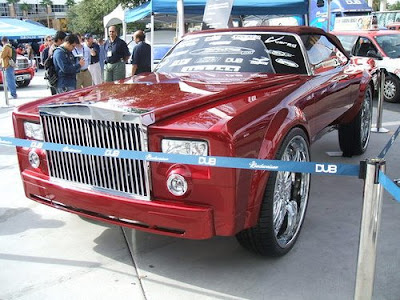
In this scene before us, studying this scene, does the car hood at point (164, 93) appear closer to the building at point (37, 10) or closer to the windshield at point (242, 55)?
the windshield at point (242, 55)

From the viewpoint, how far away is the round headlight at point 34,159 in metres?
3.26

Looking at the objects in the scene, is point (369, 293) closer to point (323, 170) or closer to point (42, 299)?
point (323, 170)

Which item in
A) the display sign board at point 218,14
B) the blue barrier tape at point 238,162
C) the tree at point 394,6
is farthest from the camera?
the tree at point 394,6

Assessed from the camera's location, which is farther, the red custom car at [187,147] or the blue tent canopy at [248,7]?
the blue tent canopy at [248,7]

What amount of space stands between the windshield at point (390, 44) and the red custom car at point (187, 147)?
7.04 m

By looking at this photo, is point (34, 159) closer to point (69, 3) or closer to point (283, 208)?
point (283, 208)

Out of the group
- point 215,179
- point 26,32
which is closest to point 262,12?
point 215,179

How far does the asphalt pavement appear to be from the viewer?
111 inches

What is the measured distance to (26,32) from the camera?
2678 cm

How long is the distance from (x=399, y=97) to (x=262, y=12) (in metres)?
4.11

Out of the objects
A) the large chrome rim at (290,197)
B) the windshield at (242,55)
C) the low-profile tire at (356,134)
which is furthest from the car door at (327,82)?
the large chrome rim at (290,197)

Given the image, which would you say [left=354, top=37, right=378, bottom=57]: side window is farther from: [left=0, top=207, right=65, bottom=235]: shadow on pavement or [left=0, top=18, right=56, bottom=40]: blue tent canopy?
[left=0, top=18, right=56, bottom=40]: blue tent canopy

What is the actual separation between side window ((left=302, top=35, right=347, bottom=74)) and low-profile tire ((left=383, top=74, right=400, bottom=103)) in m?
5.11

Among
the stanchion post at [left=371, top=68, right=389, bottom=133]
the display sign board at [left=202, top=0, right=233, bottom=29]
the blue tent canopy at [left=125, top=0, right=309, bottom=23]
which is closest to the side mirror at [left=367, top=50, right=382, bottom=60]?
the blue tent canopy at [left=125, top=0, right=309, bottom=23]
